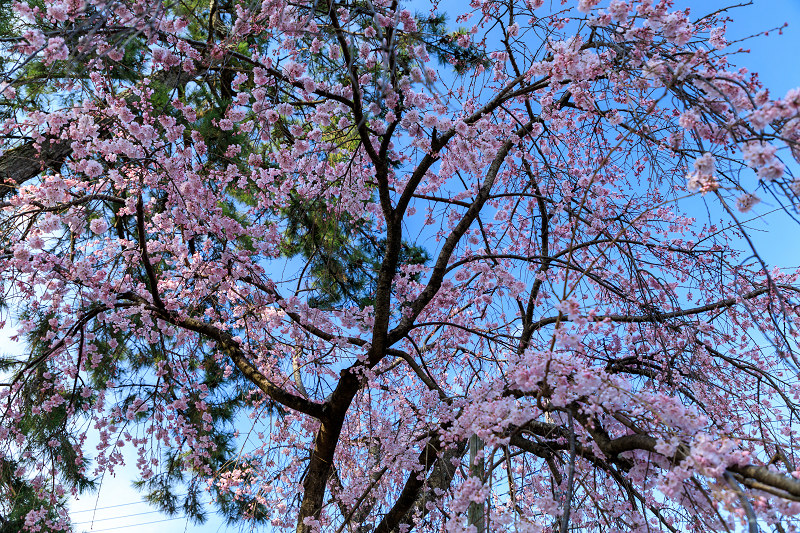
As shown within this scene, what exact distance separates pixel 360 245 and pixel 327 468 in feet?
8.11

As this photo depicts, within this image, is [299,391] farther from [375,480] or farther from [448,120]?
[448,120]

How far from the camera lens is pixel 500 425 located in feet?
6.49

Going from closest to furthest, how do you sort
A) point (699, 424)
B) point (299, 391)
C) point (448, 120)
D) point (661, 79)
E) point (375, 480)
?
point (699, 424) < point (661, 79) < point (448, 120) < point (375, 480) < point (299, 391)

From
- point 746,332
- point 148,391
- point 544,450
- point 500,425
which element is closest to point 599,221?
point 746,332

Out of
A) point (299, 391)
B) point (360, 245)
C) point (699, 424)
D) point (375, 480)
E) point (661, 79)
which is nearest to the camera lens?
point (699, 424)

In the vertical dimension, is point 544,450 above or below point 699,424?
above

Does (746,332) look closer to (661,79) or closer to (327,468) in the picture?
(661,79)

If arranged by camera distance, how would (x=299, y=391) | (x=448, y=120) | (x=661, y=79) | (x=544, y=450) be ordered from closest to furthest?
(x=661, y=79) < (x=544, y=450) < (x=448, y=120) < (x=299, y=391)

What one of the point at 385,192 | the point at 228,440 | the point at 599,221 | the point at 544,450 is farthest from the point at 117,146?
the point at 228,440

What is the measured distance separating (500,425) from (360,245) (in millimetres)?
3760

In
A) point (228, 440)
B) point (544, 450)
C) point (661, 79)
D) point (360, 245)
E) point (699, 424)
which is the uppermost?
point (360, 245)

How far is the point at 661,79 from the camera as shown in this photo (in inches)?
75.5

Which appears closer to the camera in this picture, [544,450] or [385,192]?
[544,450]

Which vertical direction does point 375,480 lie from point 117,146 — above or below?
below
